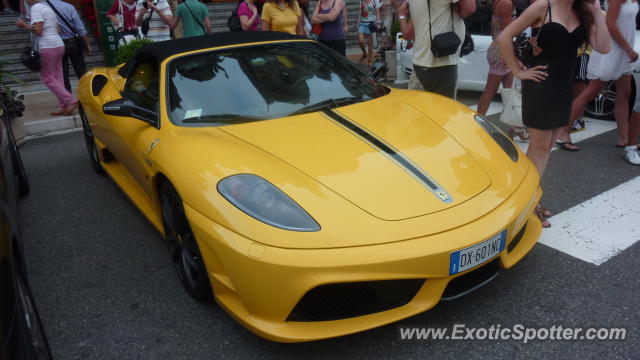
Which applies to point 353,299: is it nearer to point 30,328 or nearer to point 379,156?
point 379,156

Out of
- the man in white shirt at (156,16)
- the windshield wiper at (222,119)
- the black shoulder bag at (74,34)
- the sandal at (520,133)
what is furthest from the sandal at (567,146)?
the black shoulder bag at (74,34)

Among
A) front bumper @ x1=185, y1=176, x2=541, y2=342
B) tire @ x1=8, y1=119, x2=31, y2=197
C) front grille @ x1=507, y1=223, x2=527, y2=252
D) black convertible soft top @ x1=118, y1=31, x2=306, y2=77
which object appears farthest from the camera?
tire @ x1=8, y1=119, x2=31, y2=197

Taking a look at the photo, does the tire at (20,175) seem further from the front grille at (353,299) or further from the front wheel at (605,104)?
the front wheel at (605,104)

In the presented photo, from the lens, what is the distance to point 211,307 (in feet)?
9.02

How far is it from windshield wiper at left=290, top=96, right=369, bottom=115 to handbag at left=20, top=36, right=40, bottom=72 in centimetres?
513

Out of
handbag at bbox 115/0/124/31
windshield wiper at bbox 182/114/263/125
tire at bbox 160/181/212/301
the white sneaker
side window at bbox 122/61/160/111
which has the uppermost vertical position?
handbag at bbox 115/0/124/31

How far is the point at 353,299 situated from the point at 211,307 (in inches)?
35.7

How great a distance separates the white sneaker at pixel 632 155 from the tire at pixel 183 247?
3849mm

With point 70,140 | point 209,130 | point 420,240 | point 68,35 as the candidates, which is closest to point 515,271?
point 420,240

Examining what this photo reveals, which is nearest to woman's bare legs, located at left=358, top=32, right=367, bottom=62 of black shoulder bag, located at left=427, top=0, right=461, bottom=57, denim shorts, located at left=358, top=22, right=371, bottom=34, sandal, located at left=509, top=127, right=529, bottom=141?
denim shorts, located at left=358, top=22, right=371, bottom=34

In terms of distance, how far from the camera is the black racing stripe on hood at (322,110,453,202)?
241 cm

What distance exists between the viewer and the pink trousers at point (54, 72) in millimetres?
6809

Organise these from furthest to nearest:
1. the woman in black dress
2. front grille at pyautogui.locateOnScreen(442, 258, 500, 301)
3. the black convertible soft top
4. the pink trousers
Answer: the pink trousers, the black convertible soft top, the woman in black dress, front grille at pyautogui.locateOnScreen(442, 258, 500, 301)

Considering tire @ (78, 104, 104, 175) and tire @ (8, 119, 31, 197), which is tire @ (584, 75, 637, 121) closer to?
tire @ (78, 104, 104, 175)
